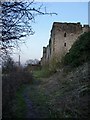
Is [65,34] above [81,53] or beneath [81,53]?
above

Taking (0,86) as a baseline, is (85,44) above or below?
above

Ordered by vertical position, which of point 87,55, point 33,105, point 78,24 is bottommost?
point 33,105

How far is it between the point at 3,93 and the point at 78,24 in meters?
30.4

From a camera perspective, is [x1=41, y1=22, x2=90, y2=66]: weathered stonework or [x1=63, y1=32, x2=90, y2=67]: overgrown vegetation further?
[x1=41, y1=22, x2=90, y2=66]: weathered stonework

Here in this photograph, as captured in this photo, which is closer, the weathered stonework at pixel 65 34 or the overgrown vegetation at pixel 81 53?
the overgrown vegetation at pixel 81 53

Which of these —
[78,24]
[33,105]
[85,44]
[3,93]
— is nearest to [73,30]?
[78,24]

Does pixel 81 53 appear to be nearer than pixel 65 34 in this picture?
Yes

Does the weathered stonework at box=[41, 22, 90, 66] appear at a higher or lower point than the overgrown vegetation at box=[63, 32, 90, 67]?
higher

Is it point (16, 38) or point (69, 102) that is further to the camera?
point (69, 102)

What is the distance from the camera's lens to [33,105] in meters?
12.8

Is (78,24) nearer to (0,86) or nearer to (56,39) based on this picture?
(56,39)

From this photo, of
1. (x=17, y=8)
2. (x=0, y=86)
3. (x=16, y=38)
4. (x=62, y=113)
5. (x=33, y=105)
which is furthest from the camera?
(x=33, y=105)

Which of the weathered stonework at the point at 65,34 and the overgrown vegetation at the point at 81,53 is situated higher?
the weathered stonework at the point at 65,34

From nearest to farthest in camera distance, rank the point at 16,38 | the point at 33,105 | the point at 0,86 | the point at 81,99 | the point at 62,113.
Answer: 1. the point at 16,38
2. the point at 0,86
3. the point at 62,113
4. the point at 81,99
5. the point at 33,105
